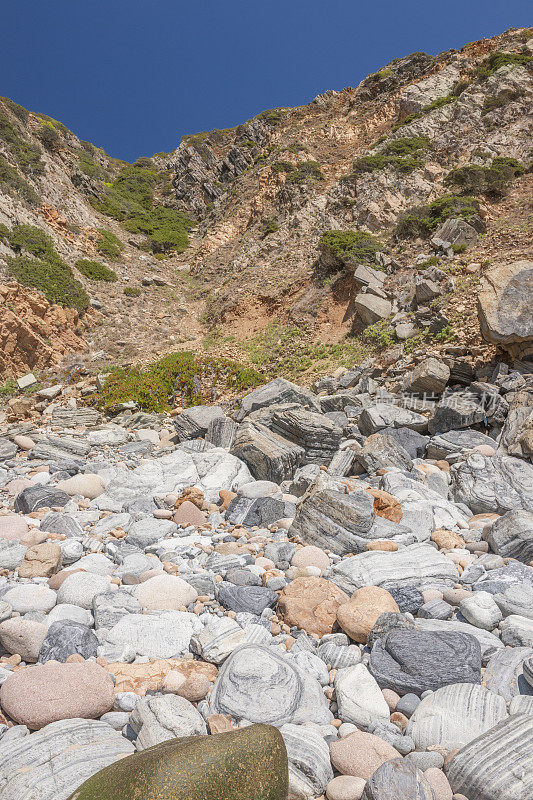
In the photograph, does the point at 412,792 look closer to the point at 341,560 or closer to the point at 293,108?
the point at 341,560

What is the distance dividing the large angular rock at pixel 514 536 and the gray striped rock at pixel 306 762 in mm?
2934

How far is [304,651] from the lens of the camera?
311 centimetres

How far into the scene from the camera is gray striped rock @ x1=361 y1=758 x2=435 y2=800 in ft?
6.31

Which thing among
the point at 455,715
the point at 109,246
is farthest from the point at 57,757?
Answer: the point at 109,246

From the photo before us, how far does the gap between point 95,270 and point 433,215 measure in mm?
15863

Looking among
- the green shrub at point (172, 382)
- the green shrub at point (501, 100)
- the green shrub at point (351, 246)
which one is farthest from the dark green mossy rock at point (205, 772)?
the green shrub at point (501, 100)

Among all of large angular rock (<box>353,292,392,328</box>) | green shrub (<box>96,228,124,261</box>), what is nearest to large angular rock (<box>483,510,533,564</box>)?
large angular rock (<box>353,292,392,328</box>)

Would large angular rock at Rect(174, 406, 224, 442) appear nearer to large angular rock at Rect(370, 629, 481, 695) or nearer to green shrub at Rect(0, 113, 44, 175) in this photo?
large angular rock at Rect(370, 629, 481, 695)

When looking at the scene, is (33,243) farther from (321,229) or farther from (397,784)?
(397,784)

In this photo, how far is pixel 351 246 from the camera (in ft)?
60.0

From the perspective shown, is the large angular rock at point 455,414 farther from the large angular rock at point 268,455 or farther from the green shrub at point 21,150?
the green shrub at point 21,150

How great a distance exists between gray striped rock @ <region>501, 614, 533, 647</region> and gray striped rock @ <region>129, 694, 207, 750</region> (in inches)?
88.5

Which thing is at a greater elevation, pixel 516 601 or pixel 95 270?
pixel 95 270

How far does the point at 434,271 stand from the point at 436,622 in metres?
12.5
